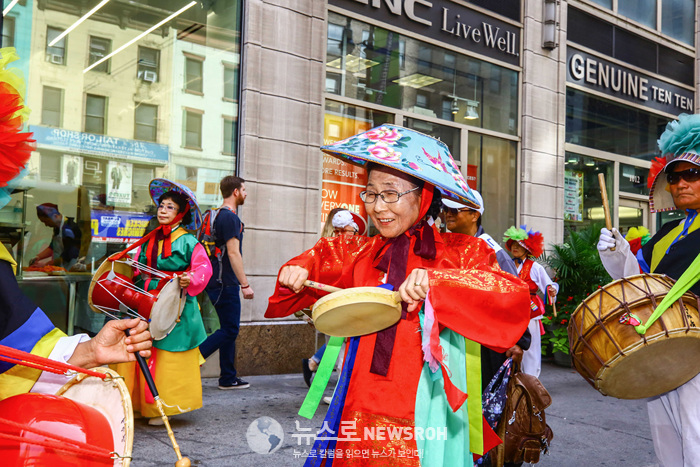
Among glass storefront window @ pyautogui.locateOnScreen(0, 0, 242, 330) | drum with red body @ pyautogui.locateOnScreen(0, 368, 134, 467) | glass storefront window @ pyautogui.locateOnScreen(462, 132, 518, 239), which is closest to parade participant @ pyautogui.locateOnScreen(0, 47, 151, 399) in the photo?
drum with red body @ pyautogui.locateOnScreen(0, 368, 134, 467)

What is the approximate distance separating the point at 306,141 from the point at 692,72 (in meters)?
10.4

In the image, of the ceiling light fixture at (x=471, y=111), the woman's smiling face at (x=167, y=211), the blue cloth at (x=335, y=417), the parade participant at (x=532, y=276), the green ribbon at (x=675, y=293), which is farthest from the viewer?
the ceiling light fixture at (x=471, y=111)

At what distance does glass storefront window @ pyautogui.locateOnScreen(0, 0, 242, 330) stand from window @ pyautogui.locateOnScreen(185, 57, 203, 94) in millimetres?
12

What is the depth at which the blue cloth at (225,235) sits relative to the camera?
5941mm

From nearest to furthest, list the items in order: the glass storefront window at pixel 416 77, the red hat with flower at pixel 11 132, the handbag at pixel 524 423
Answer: the red hat with flower at pixel 11 132 → the handbag at pixel 524 423 → the glass storefront window at pixel 416 77

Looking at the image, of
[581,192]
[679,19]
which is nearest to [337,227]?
[581,192]

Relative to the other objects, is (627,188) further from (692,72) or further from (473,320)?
(473,320)

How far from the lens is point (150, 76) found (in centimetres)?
687

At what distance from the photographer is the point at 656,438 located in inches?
134

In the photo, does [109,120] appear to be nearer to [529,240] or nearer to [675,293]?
[529,240]

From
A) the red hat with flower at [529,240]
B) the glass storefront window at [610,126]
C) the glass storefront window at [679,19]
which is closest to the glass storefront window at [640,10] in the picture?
the glass storefront window at [679,19]

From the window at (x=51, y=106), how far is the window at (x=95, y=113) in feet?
0.91

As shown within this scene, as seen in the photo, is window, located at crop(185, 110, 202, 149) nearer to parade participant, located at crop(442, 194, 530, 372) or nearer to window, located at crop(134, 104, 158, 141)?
window, located at crop(134, 104, 158, 141)

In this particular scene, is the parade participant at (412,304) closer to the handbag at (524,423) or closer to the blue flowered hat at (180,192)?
the handbag at (524,423)
